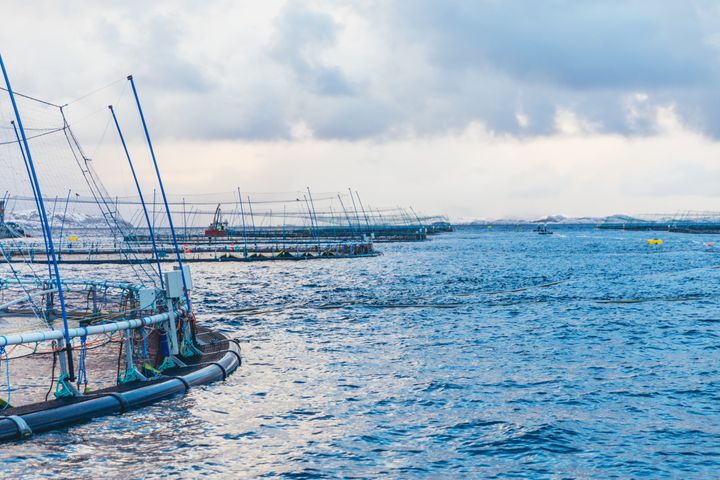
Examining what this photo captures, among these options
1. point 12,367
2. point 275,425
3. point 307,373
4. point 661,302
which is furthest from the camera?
point 661,302

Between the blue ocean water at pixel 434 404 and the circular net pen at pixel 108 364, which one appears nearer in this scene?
the blue ocean water at pixel 434 404

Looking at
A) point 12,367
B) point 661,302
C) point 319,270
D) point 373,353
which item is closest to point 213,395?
point 12,367

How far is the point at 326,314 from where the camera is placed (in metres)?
49.5

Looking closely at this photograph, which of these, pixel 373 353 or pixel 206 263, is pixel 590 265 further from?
pixel 373 353

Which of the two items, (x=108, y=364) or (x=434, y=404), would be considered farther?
(x=108, y=364)

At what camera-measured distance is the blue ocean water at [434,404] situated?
18.3 m

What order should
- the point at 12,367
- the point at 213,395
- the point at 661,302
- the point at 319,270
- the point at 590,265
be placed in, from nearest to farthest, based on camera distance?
the point at 213,395, the point at 12,367, the point at 661,302, the point at 319,270, the point at 590,265

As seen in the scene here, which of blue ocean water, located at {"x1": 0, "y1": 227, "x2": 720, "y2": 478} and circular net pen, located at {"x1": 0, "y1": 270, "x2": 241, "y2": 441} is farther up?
circular net pen, located at {"x1": 0, "y1": 270, "x2": 241, "y2": 441}

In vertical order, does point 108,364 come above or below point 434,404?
above

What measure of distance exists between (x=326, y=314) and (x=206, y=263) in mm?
63893

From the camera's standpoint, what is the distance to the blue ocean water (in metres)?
18.3

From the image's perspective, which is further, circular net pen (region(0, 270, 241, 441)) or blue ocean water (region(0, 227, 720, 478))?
circular net pen (region(0, 270, 241, 441))

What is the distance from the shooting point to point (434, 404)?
24.5 meters

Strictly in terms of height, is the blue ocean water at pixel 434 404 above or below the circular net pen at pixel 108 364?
below
